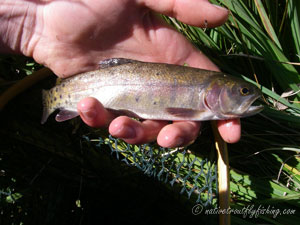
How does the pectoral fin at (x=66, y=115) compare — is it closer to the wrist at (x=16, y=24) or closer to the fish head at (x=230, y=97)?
the wrist at (x=16, y=24)

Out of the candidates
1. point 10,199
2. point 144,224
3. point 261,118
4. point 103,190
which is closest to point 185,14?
point 261,118

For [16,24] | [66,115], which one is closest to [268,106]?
[66,115]

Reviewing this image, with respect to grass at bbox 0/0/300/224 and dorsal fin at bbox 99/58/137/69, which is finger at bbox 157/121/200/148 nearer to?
grass at bbox 0/0/300/224

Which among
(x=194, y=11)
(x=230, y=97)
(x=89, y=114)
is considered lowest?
(x=89, y=114)

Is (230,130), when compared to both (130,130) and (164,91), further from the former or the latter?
(130,130)

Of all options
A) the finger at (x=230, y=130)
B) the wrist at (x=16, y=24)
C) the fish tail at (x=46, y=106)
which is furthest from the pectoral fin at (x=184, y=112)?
the wrist at (x=16, y=24)

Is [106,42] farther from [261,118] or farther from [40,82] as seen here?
[261,118]
